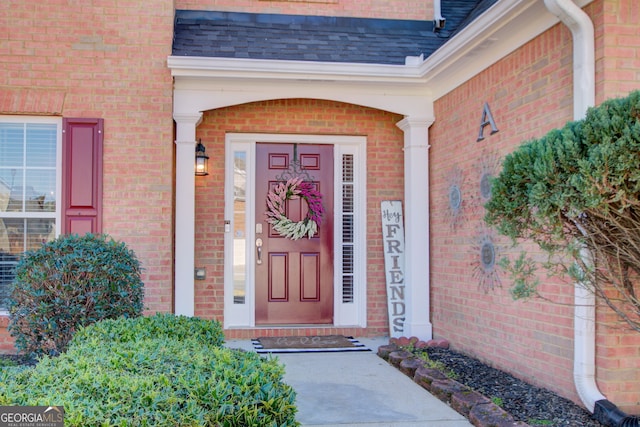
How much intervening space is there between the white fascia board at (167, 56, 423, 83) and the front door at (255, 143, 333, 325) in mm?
1108

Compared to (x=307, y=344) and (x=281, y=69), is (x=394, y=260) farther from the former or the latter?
(x=281, y=69)

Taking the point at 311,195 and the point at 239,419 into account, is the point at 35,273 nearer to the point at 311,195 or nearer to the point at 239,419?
the point at 239,419

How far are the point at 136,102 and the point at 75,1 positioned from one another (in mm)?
1175

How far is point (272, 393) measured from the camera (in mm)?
2596

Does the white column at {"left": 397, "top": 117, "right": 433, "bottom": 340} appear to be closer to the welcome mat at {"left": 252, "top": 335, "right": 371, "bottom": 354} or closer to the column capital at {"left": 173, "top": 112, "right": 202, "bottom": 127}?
the welcome mat at {"left": 252, "top": 335, "right": 371, "bottom": 354}

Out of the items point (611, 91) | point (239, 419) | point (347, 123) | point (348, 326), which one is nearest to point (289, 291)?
point (348, 326)

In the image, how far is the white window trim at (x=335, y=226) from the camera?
23.8ft

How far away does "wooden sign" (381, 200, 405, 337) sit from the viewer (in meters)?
7.21

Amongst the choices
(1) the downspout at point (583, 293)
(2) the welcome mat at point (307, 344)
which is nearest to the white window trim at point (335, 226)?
(2) the welcome mat at point (307, 344)

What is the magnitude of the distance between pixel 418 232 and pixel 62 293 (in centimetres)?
383

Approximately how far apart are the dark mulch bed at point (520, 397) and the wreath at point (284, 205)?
7.33ft

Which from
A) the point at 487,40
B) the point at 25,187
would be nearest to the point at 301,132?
the point at 487,40

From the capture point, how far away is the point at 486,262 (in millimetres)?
5715

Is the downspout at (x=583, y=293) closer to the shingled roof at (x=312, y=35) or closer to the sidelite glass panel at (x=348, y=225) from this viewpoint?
the shingled roof at (x=312, y=35)
